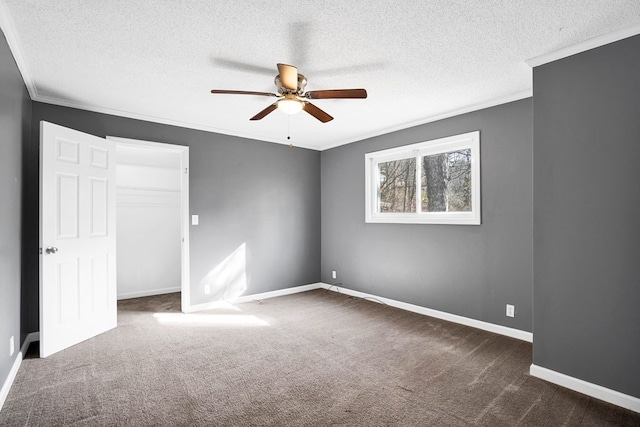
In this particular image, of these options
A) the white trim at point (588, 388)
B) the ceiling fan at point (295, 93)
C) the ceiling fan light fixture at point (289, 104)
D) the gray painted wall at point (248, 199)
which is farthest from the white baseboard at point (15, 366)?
the white trim at point (588, 388)

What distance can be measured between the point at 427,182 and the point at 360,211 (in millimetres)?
1167

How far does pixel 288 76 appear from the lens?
7.46 feet

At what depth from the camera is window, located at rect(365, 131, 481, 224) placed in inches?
147

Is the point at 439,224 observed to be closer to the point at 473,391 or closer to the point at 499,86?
the point at 499,86

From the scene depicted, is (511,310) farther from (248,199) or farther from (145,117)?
(145,117)

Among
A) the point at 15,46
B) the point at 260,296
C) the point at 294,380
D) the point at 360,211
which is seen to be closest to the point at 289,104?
the point at 15,46

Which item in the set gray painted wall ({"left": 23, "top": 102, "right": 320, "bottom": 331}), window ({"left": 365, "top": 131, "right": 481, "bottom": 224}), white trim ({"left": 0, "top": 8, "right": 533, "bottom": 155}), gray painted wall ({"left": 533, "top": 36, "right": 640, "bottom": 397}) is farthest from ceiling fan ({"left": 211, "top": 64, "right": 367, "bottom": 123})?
gray painted wall ({"left": 23, "top": 102, "right": 320, "bottom": 331})

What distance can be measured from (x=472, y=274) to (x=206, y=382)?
2908mm

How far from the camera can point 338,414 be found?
2.04 meters

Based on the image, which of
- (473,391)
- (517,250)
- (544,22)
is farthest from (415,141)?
(473,391)

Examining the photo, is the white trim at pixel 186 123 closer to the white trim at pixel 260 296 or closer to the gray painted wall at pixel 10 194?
the gray painted wall at pixel 10 194

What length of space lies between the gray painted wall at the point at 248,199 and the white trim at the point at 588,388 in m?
3.56

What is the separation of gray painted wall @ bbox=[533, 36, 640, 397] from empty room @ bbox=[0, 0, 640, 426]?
0.01m

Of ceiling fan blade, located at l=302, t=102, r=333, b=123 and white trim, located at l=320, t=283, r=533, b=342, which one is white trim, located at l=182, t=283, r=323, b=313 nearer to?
white trim, located at l=320, t=283, r=533, b=342
